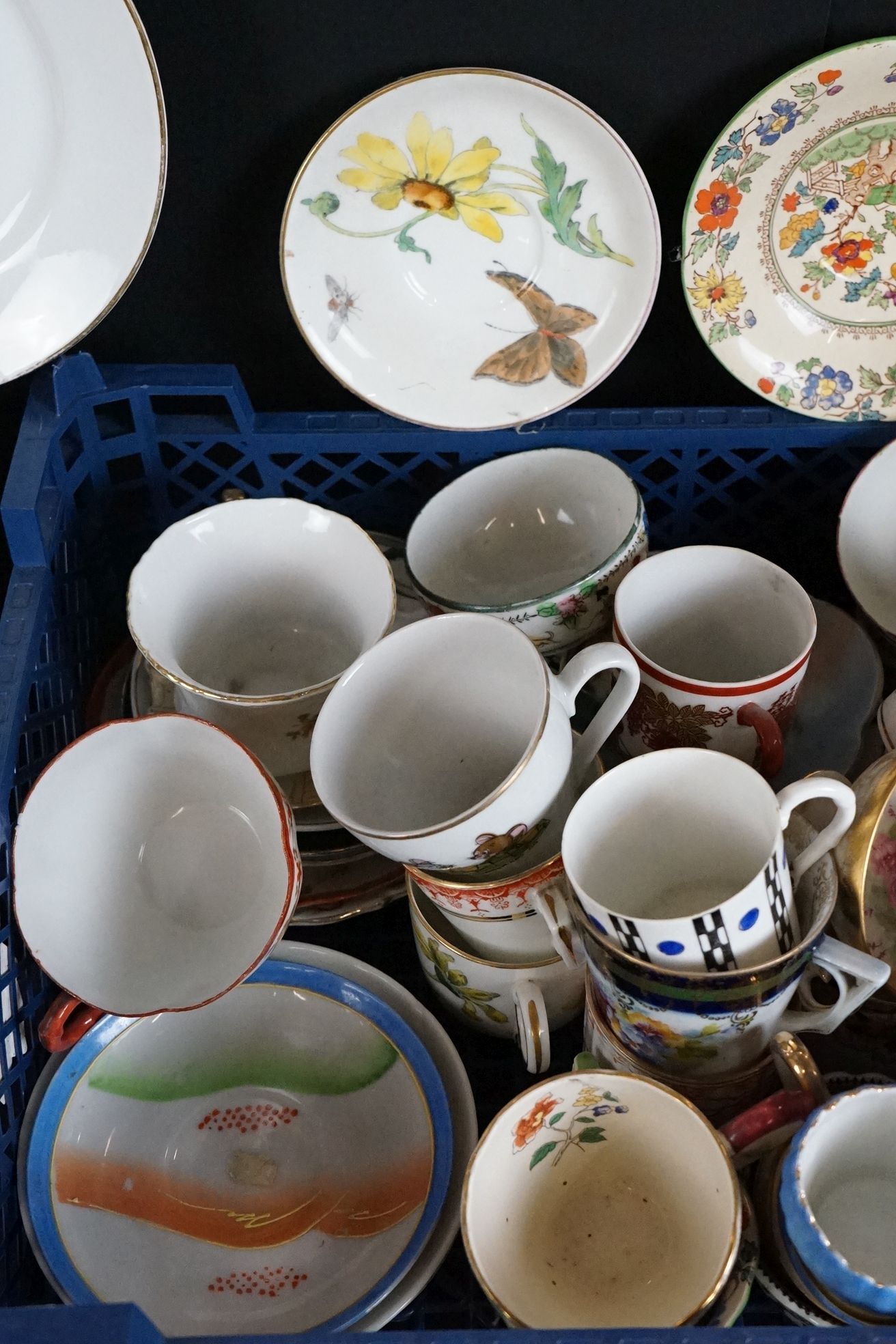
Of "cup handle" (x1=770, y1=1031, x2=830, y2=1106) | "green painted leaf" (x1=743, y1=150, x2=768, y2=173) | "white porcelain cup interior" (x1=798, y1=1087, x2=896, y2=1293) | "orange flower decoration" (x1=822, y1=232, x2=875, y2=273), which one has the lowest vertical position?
"white porcelain cup interior" (x1=798, y1=1087, x2=896, y2=1293)

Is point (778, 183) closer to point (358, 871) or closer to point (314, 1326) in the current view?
point (358, 871)

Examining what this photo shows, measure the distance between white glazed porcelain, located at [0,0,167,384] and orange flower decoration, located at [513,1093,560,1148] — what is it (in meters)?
0.58

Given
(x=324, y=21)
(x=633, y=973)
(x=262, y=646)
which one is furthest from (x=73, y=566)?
(x=633, y=973)

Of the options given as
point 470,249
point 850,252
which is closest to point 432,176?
point 470,249

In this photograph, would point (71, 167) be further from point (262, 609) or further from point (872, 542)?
point (872, 542)

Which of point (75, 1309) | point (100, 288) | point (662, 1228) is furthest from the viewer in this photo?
point (100, 288)

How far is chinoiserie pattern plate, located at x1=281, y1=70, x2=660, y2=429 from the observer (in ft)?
2.39

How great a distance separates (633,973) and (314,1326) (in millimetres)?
292

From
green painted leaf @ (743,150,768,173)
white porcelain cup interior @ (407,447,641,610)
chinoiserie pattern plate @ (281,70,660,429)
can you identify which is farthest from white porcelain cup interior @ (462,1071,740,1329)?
green painted leaf @ (743,150,768,173)

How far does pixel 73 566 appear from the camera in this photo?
842mm

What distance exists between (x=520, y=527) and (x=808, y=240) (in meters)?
0.29

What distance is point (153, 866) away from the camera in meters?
0.76

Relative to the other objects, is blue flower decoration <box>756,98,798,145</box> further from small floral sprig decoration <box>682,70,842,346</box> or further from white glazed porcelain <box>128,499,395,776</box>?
white glazed porcelain <box>128,499,395,776</box>

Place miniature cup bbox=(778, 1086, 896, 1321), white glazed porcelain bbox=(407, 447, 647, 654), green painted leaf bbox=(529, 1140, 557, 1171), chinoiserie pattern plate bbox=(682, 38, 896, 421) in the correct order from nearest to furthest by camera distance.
→ miniature cup bbox=(778, 1086, 896, 1321) < green painted leaf bbox=(529, 1140, 557, 1171) < chinoiserie pattern plate bbox=(682, 38, 896, 421) < white glazed porcelain bbox=(407, 447, 647, 654)
